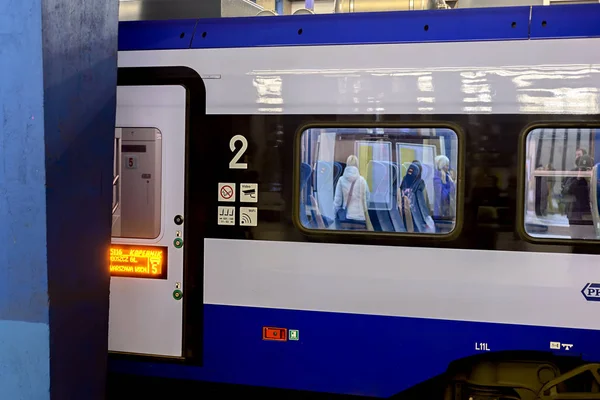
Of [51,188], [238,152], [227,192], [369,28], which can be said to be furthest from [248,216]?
[369,28]

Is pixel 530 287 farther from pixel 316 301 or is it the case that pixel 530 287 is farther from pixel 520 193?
pixel 316 301

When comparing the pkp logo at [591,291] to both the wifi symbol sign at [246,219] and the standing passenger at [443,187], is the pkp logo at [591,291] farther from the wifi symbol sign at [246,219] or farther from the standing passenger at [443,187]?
the wifi symbol sign at [246,219]

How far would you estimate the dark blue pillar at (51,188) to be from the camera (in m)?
3.46

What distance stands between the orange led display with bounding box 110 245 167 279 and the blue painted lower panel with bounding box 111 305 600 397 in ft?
1.47

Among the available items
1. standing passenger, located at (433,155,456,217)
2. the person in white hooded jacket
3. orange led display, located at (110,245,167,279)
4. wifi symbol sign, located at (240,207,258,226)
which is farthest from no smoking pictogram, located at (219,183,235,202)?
standing passenger, located at (433,155,456,217)

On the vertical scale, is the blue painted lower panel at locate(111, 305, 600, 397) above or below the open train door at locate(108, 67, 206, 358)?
below

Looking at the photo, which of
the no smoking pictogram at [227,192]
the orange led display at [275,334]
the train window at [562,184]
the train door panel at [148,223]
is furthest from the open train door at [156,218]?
the train window at [562,184]

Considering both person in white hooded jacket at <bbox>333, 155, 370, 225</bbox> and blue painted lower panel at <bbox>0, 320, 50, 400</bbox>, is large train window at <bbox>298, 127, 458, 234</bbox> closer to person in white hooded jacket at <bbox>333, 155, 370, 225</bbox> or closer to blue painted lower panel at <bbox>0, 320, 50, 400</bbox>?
person in white hooded jacket at <bbox>333, 155, 370, 225</bbox>

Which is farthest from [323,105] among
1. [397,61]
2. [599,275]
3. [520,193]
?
[599,275]

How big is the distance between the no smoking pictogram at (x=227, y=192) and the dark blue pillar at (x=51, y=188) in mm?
756

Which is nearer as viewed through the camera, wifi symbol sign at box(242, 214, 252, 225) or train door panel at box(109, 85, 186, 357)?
wifi symbol sign at box(242, 214, 252, 225)

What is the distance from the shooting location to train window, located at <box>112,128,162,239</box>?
14.1 feet

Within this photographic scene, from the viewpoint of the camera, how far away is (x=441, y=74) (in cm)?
389

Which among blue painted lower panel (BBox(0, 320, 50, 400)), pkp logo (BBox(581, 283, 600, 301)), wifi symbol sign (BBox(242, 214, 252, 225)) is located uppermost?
wifi symbol sign (BBox(242, 214, 252, 225))
